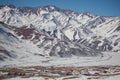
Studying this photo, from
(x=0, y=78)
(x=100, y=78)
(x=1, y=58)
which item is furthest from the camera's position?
(x=1, y=58)

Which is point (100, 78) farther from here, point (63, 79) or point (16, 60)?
point (16, 60)

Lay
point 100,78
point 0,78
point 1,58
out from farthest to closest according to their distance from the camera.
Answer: point 1,58
point 100,78
point 0,78

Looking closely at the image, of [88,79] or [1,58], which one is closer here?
[88,79]

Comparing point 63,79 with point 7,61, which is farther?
point 7,61

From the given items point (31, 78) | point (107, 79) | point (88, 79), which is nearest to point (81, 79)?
point (88, 79)

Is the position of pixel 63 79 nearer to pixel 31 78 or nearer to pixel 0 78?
pixel 31 78

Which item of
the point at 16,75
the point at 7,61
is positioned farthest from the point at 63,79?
the point at 7,61

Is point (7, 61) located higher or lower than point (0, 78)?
higher

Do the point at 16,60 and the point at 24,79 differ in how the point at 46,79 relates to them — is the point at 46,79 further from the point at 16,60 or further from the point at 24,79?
the point at 16,60

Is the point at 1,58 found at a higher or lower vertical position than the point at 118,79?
higher
